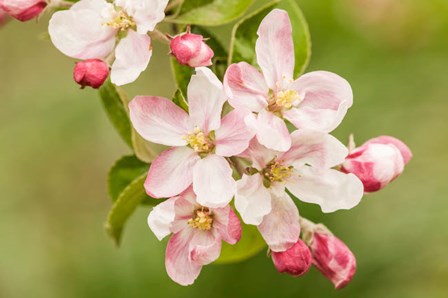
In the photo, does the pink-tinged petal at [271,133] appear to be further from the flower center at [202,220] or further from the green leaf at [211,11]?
the green leaf at [211,11]

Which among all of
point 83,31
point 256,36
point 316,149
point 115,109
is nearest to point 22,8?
point 83,31

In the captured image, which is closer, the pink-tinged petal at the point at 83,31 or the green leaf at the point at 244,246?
the pink-tinged petal at the point at 83,31

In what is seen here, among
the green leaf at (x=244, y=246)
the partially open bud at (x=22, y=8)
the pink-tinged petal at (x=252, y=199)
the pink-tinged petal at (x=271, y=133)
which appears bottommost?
the green leaf at (x=244, y=246)

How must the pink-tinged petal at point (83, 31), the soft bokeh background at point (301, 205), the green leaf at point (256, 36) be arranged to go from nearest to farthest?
the pink-tinged petal at point (83, 31) < the green leaf at point (256, 36) < the soft bokeh background at point (301, 205)

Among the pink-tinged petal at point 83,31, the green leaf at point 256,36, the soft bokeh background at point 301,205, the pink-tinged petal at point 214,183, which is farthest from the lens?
the soft bokeh background at point 301,205

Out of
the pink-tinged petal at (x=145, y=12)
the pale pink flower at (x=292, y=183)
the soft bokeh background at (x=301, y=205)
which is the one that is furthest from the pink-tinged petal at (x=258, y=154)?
the soft bokeh background at (x=301, y=205)

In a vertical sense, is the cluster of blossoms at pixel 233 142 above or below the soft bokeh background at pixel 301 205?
above

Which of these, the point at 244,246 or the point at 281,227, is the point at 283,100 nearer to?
the point at 281,227
